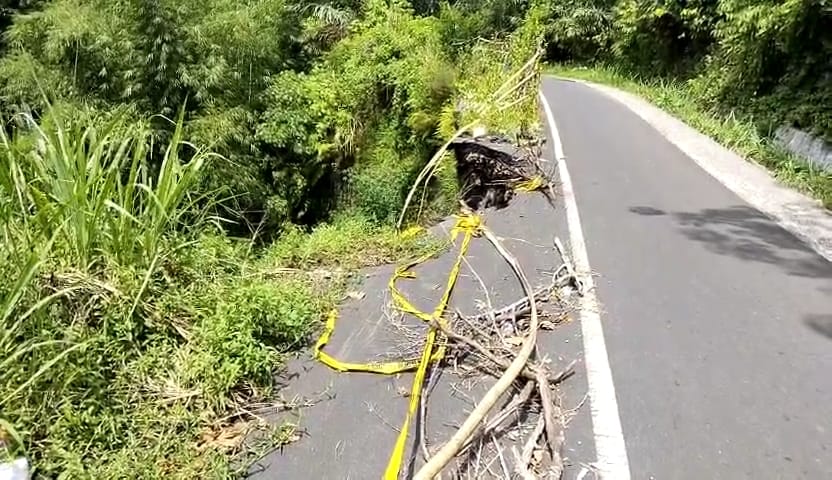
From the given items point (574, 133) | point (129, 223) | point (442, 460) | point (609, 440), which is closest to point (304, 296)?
point (129, 223)

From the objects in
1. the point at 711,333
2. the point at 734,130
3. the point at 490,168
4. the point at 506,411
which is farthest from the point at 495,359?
the point at 734,130

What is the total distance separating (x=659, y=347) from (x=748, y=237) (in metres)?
2.69

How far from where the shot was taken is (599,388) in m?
3.32

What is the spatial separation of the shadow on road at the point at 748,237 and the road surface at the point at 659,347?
0.02 metres

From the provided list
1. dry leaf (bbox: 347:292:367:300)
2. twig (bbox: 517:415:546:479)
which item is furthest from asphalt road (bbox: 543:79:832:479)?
dry leaf (bbox: 347:292:367:300)

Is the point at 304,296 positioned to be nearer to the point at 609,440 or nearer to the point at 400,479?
the point at 400,479

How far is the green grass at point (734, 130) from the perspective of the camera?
7.87 metres

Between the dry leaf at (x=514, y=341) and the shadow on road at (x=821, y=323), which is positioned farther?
the shadow on road at (x=821, y=323)

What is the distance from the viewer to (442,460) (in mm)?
2660

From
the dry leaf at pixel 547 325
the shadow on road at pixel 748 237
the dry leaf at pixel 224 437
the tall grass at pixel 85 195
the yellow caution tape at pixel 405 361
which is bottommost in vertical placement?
the dry leaf at pixel 224 437

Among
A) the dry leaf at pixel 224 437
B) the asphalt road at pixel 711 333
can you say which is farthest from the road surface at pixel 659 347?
the dry leaf at pixel 224 437

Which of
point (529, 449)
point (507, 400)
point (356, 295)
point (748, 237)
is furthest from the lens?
point (748, 237)

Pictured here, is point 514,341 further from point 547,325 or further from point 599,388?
point 599,388

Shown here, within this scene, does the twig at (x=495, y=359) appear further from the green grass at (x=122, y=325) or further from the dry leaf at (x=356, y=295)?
the dry leaf at (x=356, y=295)
